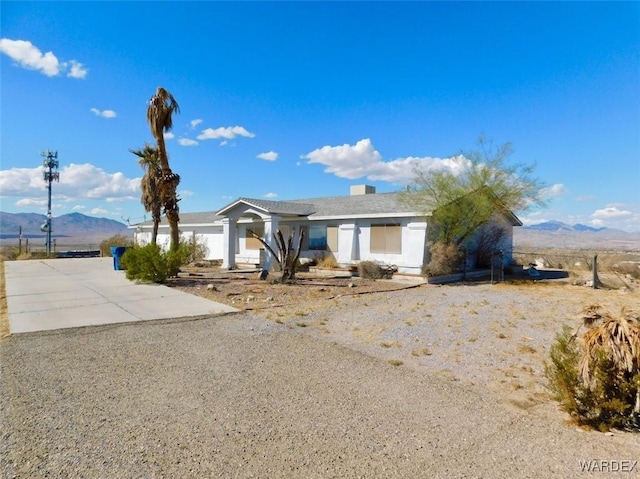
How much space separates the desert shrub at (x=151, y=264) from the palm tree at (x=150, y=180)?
8141 millimetres

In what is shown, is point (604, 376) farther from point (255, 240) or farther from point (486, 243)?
point (255, 240)

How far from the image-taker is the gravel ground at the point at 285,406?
3.39 meters

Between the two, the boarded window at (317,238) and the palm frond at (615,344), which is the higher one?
the boarded window at (317,238)

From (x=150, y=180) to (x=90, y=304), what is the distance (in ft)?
47.7

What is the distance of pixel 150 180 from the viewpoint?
78.0 ft

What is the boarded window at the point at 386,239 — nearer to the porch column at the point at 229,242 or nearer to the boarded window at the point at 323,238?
the boarded window at the point at 323,238

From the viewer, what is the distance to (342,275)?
1806 centimetres

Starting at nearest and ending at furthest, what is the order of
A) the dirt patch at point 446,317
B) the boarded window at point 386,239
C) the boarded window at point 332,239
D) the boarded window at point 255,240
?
the dirt patch at point 446,317 < the boarded window at point 386,239 < the boarded window at point 332,239 < the boarded window at point 255,240

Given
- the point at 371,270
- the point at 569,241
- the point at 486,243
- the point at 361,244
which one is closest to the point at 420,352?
the point at 371,270

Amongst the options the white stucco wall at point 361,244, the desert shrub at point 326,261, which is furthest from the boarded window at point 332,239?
the desert shrub at point 326,261

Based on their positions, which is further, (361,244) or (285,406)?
(361,244)

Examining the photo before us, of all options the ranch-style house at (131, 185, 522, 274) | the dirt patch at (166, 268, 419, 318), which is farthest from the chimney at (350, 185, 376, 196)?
the dirt patch at (166, 268, 419, 318)

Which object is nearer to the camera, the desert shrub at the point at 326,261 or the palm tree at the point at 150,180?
the desert shrub at the point at 326,261

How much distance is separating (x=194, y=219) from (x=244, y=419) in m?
27.2
